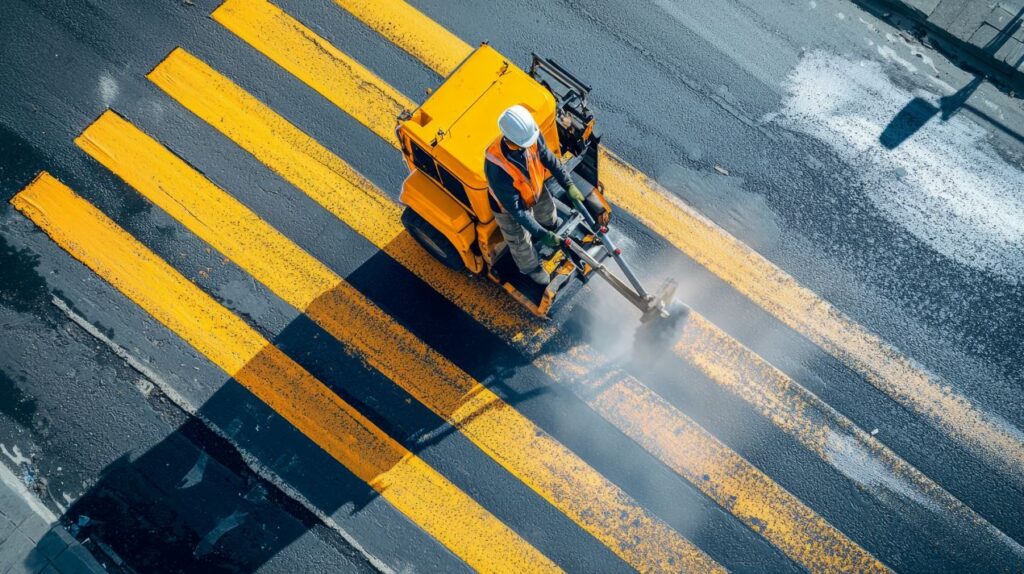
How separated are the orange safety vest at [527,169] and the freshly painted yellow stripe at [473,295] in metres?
1.84

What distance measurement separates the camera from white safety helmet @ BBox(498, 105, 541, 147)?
537 cm

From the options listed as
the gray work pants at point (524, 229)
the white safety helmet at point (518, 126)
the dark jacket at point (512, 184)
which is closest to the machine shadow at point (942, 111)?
the gray work pants at point (524, 229)

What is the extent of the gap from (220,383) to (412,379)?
6.60 feet

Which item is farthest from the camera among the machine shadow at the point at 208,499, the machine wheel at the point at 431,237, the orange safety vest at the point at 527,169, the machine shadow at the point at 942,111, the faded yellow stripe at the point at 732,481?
the machine shadow at the point at 942,111

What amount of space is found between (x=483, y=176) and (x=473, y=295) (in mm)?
1988

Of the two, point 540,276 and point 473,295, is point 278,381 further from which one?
point 540,276

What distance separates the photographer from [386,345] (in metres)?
7.42

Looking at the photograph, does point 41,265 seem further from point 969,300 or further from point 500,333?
point 969,300

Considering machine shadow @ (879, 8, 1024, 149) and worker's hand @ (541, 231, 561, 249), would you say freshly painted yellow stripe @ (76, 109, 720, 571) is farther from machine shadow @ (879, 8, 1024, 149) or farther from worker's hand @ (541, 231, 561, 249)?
machine shadow @ (879, 8, 1024, 149)

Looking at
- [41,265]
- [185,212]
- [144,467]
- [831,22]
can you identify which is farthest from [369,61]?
[831,22]

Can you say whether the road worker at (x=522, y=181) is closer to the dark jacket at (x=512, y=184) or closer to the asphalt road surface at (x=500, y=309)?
the dark jacket at (x=512, y=184)

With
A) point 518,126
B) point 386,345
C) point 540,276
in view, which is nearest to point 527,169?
point 518,126

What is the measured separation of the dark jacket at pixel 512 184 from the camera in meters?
5.62

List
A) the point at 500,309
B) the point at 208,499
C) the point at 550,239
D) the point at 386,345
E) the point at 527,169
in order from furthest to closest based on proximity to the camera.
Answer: the point at 500,309 < the point at 386,345 < the point at 208,499 < the point at 550,239 < the point at 527,169
